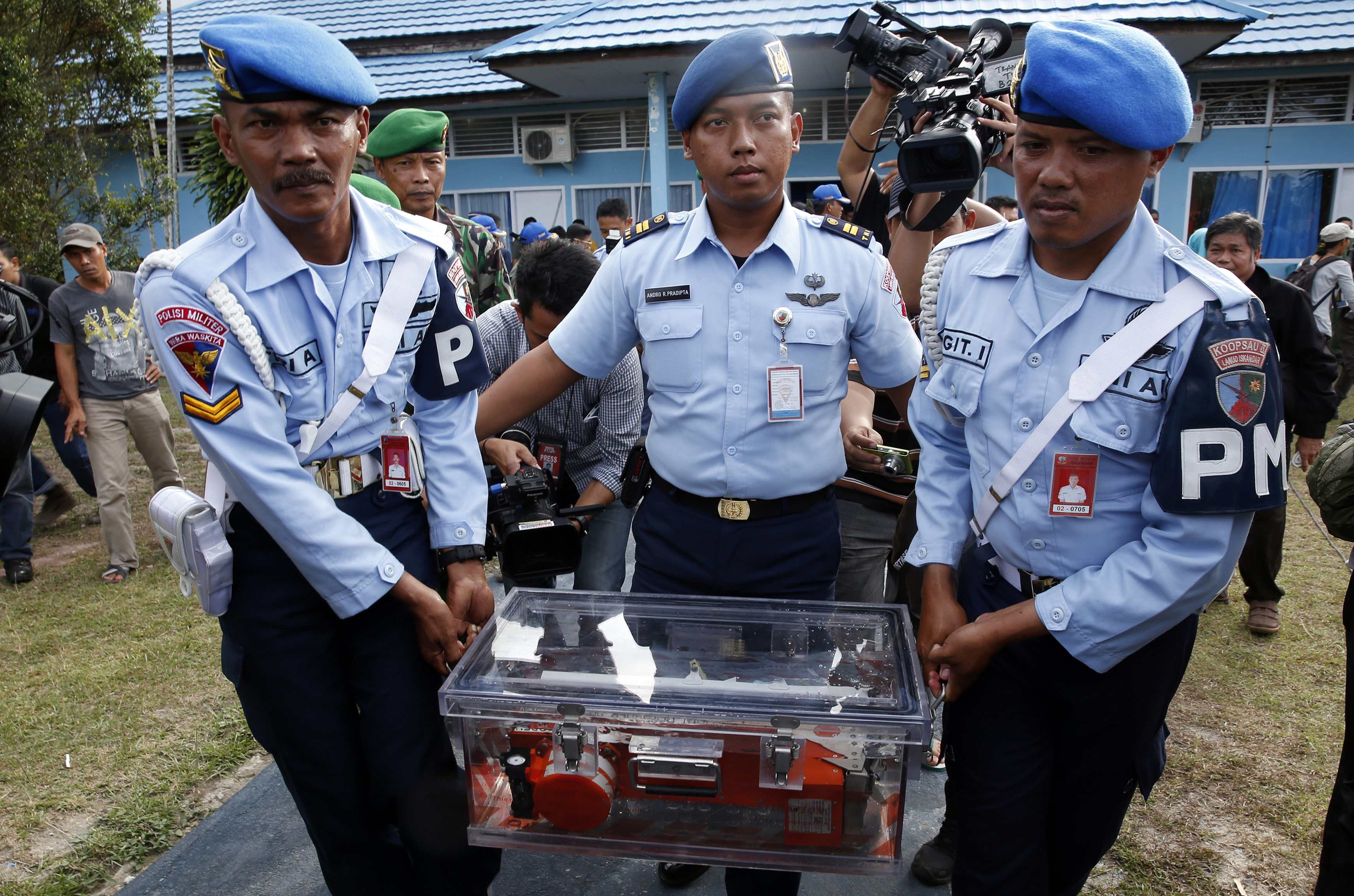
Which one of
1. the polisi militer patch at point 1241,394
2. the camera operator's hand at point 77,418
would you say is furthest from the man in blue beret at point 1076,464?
the camera operator's hand at point 77,418

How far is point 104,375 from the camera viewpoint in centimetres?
555

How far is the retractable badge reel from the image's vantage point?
230 cm

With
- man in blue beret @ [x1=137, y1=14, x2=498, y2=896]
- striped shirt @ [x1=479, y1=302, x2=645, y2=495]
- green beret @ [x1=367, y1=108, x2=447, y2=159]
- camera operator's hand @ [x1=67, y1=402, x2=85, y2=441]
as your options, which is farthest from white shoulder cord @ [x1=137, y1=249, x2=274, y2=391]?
camera operator's hand @ [x1=67, y1=402, x2=85, y2=441]

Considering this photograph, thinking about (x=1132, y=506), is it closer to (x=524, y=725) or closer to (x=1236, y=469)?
(x=1236, y=469)

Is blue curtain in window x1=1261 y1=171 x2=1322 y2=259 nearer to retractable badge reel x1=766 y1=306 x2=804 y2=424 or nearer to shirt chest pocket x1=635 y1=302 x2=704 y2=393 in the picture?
retractable badge reel x1=766 y1=306 x2=804 y2=424

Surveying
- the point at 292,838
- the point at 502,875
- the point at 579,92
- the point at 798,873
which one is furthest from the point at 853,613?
the point at 579,92

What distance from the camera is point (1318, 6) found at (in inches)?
468

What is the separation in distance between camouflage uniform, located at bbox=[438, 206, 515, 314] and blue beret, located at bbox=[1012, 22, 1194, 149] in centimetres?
310

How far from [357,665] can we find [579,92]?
12.1 m

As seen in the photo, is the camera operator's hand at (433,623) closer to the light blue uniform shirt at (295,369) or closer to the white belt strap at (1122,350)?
the light blue uniform shirt at (295,369)

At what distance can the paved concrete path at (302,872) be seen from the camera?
2.70 m

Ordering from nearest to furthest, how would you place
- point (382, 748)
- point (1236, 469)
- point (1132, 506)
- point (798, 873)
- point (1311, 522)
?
point (1236, 469) < point (1132, 506) < point (382, 748) < point (798, 873) < point (1311, 522)

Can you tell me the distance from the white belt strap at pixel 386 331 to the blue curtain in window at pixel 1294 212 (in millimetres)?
13100

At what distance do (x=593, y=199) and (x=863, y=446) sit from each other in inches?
464
